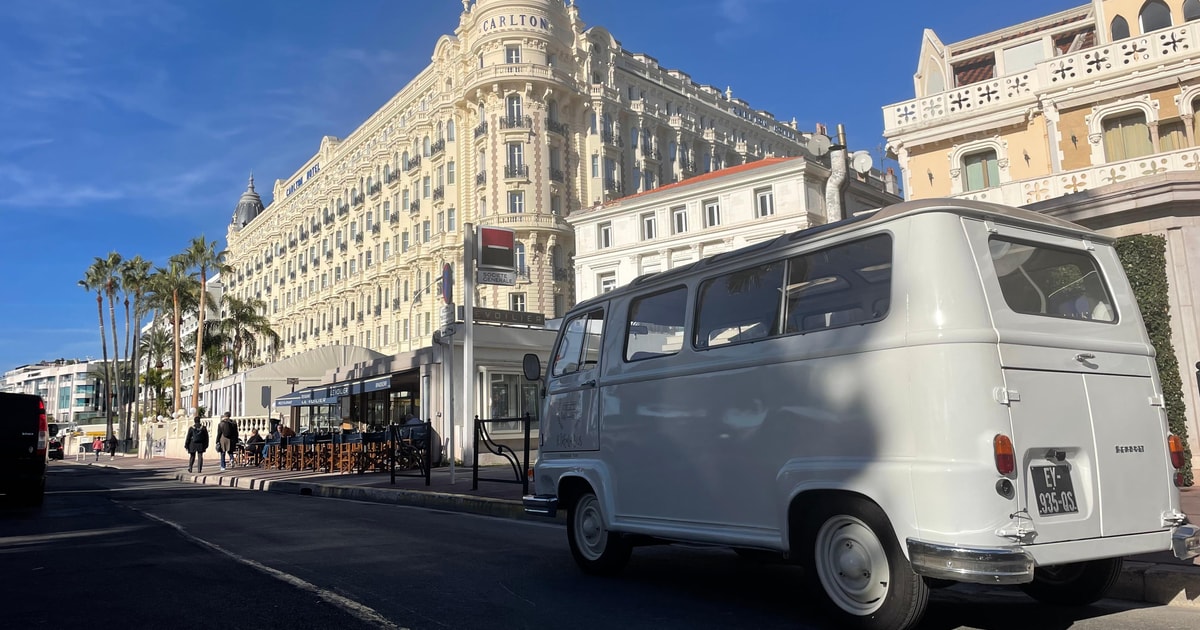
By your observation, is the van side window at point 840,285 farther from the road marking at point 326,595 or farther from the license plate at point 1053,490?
the road marking at point 326,595

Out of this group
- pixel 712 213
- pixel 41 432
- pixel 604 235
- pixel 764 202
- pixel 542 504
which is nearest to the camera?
pixel 542 504

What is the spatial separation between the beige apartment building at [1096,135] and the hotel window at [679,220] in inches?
843

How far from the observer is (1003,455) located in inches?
159

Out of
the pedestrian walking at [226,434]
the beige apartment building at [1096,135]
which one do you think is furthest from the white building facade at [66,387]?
the beige apartment building at [1096,135]

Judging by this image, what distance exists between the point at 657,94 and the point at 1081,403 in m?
55.5

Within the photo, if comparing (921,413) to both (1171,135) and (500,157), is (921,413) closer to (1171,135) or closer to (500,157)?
(1171,135)

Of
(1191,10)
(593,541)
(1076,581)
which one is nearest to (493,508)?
(593,541)

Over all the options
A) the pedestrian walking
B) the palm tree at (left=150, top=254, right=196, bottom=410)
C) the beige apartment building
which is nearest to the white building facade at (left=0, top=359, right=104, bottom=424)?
the palm tree at (left=150, top=254, right=196, bottom=410)

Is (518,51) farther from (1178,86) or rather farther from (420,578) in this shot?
(420,578)

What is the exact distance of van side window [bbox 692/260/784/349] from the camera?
5.25 meters

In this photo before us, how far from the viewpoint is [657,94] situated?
57.6 metres

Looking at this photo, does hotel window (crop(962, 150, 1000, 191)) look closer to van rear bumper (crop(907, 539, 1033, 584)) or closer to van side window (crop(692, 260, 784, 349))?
van side window (crop(692, 260, 784, 349))

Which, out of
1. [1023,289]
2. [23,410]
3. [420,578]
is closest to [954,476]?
[1023,289]

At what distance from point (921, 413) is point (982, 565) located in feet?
2.51
